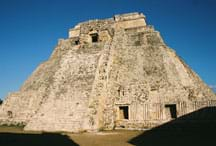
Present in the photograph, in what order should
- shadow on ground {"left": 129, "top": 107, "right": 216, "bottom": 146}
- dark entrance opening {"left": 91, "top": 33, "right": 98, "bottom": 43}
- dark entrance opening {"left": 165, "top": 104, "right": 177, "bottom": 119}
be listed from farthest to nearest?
dark entrance opening {"left": 91, "top": 33, "right": 98, "bottom": 43} < dark entrance opening {"left": 165, "top": 104, "right": 177, "bottom": 119} < shadow on ground {"left": 129, "top": 107, "right": 216, "bottom": 146}

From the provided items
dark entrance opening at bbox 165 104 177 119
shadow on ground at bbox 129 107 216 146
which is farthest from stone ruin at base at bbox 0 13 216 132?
shadow on ground at bbox 129 107 216 146

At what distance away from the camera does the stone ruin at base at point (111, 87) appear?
1471 centimetres

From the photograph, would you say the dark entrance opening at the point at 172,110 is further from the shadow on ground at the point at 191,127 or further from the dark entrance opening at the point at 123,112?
the dark entrance opening at the point at 123,112

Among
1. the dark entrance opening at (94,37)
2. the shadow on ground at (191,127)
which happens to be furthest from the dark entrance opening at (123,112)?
the dark entrance opening at (94,37)

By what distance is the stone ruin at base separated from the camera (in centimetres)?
1471

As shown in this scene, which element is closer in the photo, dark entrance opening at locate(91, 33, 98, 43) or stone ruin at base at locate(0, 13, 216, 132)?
stone ruin at base at locate(0, 13, 216, 132)

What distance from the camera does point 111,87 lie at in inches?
646

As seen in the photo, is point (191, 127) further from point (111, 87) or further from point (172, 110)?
point (111, 87)

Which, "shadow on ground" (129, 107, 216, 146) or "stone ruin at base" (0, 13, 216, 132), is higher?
"stone ruin at base" (0, 13, 216, 132)

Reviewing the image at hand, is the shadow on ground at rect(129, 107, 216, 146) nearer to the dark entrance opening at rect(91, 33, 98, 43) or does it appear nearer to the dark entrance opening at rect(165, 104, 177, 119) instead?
the dark entrance opening at rect(165, 104, 177, 119)

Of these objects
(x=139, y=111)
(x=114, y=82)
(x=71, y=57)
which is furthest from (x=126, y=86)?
(x=71, y=57)

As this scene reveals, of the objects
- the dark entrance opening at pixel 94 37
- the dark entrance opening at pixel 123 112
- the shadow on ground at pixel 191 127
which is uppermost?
the dark entrance opening at pixel 94 37

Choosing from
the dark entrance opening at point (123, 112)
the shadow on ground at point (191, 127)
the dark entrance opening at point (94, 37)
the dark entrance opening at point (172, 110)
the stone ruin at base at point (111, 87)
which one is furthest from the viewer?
the dark entrance opening at point (94, 37)

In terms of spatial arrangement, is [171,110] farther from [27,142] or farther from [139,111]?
[27,142]
